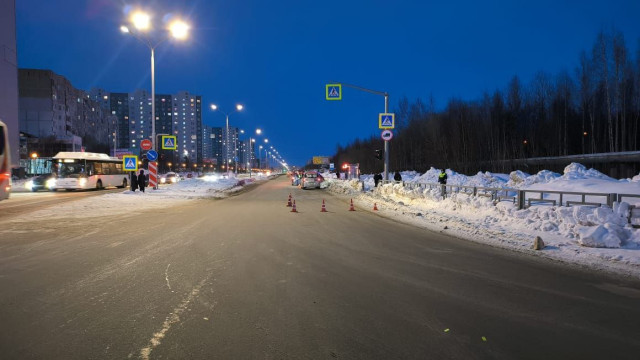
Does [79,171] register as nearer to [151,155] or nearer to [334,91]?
[151,155]

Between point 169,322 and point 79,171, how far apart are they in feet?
114

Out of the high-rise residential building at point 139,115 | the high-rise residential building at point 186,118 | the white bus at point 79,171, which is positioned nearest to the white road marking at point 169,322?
the white bus at point 79,171

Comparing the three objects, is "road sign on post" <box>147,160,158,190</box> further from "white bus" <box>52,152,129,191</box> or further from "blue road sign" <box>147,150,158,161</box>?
"white bus" <box>52,152,129,191</box>

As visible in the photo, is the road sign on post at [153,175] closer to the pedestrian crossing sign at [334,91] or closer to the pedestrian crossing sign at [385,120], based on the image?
the pedestrian crossing sign at [334,91]

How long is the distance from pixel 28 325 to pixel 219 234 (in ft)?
21.7

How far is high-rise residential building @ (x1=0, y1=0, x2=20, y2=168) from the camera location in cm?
6850

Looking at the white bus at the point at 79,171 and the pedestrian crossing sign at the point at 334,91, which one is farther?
the white bus at the point at 79,171

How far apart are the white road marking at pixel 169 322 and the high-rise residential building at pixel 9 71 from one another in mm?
77355

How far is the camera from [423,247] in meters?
9.60

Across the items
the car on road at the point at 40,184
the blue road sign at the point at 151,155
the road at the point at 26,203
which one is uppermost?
the blue road sign at the point at 151,155

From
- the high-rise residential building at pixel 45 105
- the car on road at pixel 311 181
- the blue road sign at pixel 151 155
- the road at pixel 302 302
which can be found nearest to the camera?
the road at pixel 302 302

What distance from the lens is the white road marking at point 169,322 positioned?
3973mm

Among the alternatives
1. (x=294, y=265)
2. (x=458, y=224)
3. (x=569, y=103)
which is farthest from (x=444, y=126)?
(x=294, y=265)

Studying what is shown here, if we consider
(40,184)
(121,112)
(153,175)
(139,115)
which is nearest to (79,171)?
(40,184)
